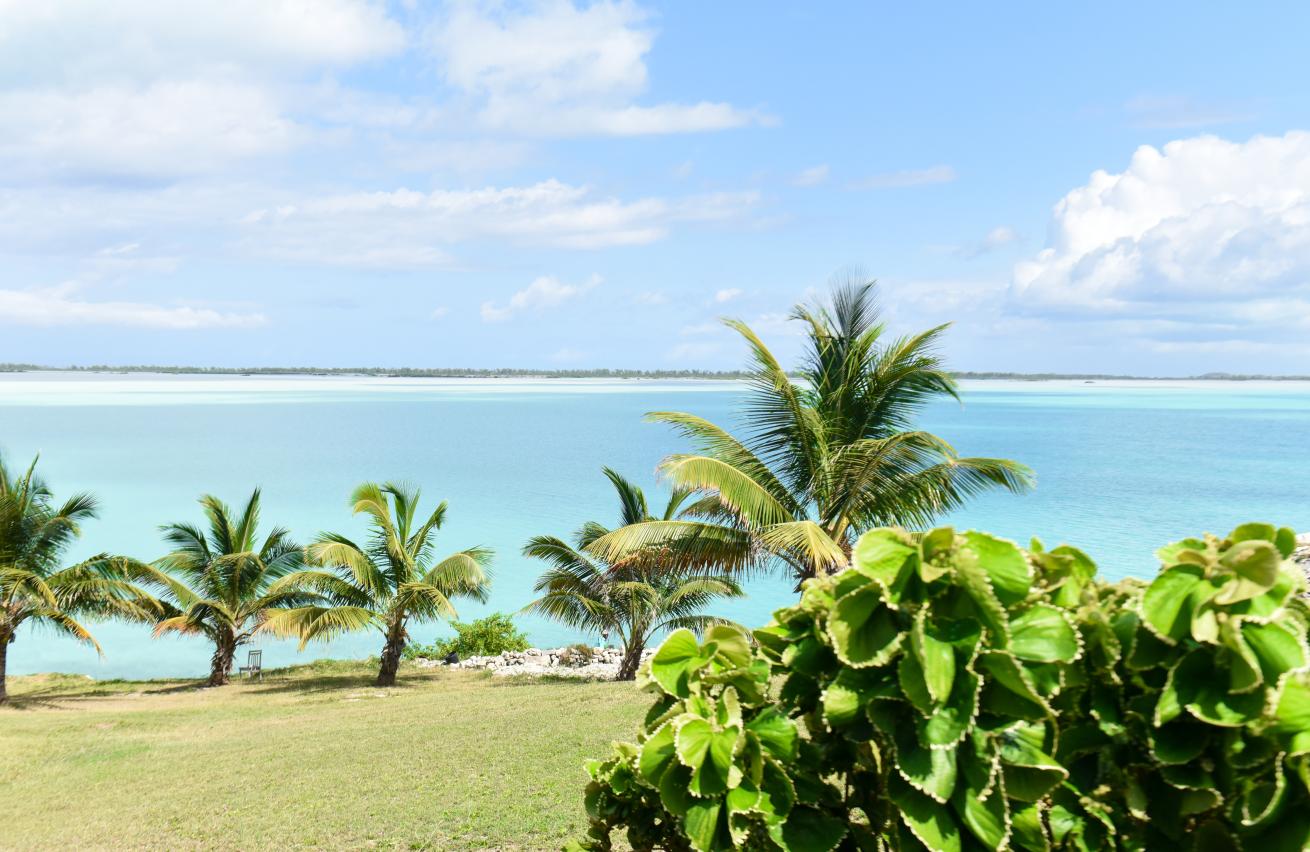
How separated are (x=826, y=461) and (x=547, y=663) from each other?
14138mm

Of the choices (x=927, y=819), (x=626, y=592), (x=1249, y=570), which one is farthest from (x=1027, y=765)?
(x=626, y=592)

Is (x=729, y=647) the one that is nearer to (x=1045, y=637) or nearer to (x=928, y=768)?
(x=928, y=768)

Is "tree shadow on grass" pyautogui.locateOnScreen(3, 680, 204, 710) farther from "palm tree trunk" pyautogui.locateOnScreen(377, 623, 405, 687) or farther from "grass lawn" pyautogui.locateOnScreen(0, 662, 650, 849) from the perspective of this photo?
"palm tree trunk" pyautogui.locateOnScreen(377, 623, 405, 687)

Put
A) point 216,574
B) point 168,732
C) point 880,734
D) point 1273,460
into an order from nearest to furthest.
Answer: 1. point 880,734
2. point 168,732
3. point 216,574
4. point 1273,460

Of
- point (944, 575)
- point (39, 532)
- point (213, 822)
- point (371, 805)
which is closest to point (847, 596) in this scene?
point (944, 575)

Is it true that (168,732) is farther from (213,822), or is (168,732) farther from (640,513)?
(640,513)

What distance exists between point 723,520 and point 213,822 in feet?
24.7

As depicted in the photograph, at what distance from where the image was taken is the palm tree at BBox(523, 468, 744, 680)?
61.2 feet

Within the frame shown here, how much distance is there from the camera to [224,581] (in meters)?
21.6

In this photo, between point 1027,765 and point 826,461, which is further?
point 826,461

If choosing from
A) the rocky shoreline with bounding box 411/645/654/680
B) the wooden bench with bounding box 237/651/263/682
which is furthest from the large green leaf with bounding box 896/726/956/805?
the wooden bench with bounding box 237/651/263/682

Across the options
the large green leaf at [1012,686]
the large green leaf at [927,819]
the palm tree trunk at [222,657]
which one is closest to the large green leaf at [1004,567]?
the large green leaf at [1012,686]

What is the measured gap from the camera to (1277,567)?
6.43 feet

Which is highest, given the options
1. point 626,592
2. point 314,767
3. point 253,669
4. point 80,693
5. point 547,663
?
point 626,592
